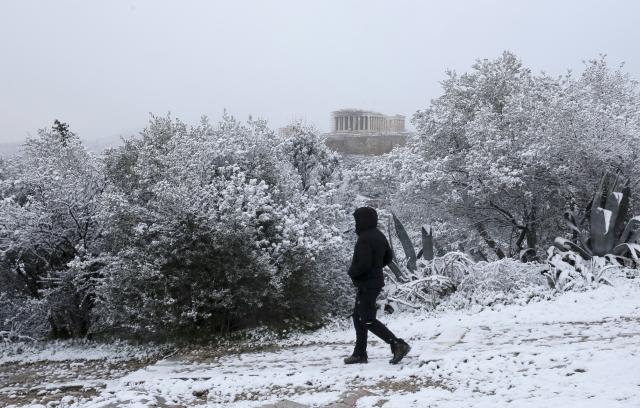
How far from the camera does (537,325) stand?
279 inches

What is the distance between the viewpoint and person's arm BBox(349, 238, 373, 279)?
562cm

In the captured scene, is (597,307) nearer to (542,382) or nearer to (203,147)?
(542,382)

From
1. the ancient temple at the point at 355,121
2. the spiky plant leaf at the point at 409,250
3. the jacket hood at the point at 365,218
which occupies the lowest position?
the spiky plant leaf at the point at 409,250

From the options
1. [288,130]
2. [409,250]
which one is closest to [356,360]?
[409,250]

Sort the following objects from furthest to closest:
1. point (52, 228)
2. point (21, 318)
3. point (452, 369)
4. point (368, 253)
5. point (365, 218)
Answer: point (21, 318), point (52, 228), point (365, 218), point (368, 253), point (452, 369)

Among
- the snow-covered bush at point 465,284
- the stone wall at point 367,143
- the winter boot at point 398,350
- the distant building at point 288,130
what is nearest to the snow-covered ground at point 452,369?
the winter boot at point 398,350

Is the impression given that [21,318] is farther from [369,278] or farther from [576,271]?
[576,271]

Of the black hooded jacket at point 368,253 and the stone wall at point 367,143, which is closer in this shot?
the black hooded jacket at point 368,253

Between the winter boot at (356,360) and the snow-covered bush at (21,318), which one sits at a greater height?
the winter boot at (356,360)

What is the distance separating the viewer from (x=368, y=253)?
5629 millimetres

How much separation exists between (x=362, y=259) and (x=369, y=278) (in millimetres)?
225

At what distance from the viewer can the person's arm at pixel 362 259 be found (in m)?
5.62

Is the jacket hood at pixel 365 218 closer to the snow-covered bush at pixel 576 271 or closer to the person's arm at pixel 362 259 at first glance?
the person's arm at pixel 362 259

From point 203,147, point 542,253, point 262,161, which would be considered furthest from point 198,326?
point 542,253
